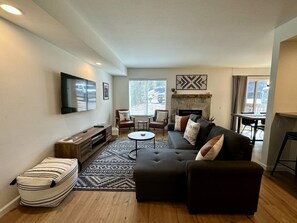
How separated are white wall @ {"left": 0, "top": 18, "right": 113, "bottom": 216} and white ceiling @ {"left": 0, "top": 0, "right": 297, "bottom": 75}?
0.23m

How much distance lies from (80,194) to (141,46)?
2942 millimetres

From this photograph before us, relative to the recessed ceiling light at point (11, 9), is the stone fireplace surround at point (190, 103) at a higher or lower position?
lower

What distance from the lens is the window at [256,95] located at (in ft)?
19.0

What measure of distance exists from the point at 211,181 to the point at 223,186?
143 millimetres

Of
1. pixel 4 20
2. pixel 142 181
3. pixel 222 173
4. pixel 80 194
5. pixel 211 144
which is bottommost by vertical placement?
pixel 80 194

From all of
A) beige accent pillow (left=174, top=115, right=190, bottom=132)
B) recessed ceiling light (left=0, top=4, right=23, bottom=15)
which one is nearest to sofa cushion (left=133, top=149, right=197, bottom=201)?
beige accent pillow (left=174, top=115, right=190, bottom=132)

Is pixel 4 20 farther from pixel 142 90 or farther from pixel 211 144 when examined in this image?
pixel 142 90

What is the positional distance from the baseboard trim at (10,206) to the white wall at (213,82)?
14.8 ft

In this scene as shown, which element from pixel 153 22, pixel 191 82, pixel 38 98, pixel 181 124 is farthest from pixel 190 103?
pixel 38 98

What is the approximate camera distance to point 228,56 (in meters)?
4.12

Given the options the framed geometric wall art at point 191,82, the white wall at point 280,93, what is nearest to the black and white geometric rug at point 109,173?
the white wall at point 280,93

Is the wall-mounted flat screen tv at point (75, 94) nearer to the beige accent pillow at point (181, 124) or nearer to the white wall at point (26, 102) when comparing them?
the white wall at point (26, 102)

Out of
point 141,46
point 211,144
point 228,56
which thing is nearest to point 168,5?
point 141,46

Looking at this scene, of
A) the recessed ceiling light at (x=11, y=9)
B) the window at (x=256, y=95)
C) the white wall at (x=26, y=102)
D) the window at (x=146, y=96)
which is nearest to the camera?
the recessed ceiling light at (x=11, y=9)
